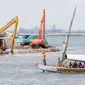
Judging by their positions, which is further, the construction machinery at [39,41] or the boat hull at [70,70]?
the construction machinery at [39,41]

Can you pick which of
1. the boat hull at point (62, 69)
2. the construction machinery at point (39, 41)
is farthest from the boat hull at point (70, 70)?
the construction machinery at point (39, 41)

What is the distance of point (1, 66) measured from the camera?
76.6m

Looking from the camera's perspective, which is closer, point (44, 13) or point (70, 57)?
point (70, 57)

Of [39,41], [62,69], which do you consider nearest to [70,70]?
[62,69]

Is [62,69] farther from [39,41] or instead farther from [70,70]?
[39,41]

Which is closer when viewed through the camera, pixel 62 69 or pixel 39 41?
pixel 62 69

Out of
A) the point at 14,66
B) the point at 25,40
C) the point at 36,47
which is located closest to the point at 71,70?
the point at 14,66

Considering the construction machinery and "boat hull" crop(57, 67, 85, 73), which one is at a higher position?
the construction machinery

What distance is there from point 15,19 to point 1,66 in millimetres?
32889

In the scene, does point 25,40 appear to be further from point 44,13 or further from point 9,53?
point 9,53

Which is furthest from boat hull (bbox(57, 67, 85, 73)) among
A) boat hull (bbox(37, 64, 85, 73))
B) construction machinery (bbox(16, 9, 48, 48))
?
construction machinery (bbox(16, 9, 48, 48))

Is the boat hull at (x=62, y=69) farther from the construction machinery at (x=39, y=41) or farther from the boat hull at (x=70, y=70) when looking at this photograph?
the construction machinery at (x=39, y=41)

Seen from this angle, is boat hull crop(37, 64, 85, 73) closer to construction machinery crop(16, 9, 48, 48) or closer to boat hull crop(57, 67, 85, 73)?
boat hull crop(57, 67, 85, 73)

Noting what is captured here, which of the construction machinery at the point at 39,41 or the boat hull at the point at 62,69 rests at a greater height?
the construction machinery at the point at 39,41
